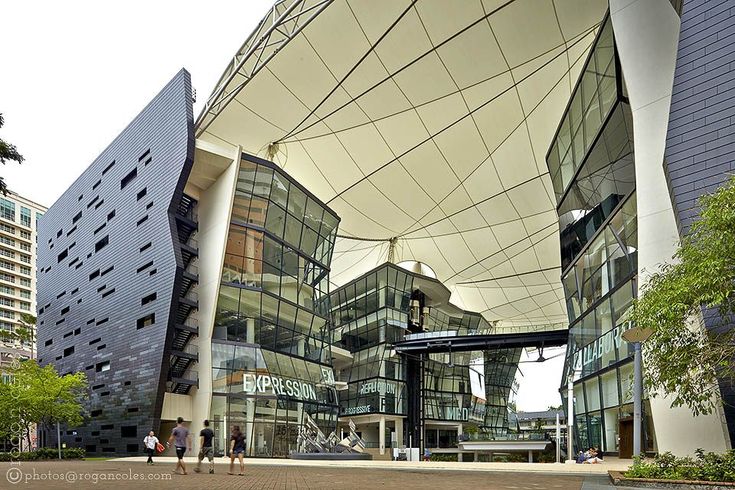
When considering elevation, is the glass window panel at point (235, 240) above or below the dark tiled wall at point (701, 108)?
above

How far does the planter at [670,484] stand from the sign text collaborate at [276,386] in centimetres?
2860

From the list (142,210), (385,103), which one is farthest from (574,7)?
(142,210)

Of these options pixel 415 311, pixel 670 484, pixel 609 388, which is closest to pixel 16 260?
pixel 415 311

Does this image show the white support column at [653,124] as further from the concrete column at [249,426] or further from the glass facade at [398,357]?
the glass facade at [398,357]

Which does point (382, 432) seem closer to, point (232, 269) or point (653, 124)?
point (232, 269)

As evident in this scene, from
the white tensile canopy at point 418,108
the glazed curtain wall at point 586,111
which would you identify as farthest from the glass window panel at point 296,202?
the glazed curtain wall at point 586,111

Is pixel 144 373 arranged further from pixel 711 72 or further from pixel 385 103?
pixel 711 72

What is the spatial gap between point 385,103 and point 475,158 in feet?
29.2

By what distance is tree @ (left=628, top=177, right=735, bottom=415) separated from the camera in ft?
38.9

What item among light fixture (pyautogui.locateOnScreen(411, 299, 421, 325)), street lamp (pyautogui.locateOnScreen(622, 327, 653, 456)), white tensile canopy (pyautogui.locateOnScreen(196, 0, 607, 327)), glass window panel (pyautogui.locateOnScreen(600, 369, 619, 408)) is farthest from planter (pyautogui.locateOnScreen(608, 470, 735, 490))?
light fixture (pyautogui.locateOnScreen(411, 299, 421, 325))

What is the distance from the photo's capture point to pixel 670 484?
38.7ft

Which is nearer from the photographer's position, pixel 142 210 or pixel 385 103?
pixel 385 103

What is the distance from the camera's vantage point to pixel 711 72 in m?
16.0

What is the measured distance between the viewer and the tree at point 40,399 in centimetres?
4088
